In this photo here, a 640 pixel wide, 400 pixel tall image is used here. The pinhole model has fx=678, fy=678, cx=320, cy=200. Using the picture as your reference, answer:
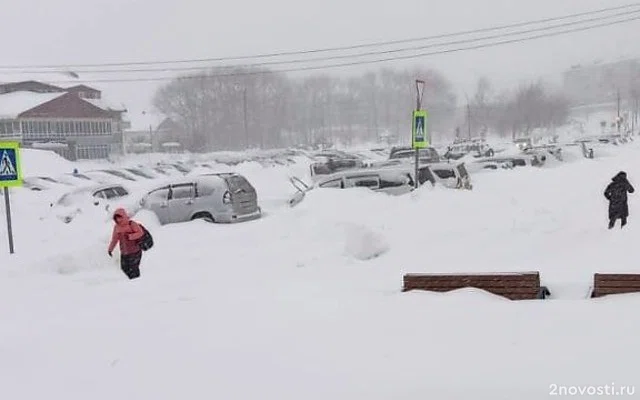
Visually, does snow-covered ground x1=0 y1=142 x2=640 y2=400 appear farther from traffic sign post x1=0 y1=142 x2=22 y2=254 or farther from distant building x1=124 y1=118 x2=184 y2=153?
distant building x1=124 y1=118 x2=184 y2=153

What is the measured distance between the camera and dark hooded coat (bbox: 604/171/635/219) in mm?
12078

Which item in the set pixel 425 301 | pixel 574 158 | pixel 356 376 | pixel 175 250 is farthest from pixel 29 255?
pixel 574 158

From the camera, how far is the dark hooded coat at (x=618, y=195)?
12.1 metres

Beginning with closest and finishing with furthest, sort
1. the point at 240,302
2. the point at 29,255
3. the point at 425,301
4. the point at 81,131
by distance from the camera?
1. the point at 425,301
2. the point at 240,302
3. the point at 29,255
4. the point at 81,131

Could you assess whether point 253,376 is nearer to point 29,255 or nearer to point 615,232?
point 615,232

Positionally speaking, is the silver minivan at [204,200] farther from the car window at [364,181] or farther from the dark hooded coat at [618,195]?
the dark hooded coat at [618,195]

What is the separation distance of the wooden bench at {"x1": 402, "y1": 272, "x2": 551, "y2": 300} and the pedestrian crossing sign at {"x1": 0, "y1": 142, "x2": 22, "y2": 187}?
9.00m

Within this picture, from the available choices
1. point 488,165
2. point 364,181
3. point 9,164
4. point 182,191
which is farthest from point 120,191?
point 488,165

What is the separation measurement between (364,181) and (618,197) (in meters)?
7.91

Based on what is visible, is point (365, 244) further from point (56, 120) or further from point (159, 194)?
point (56, 120)

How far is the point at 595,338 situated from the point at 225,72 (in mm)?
110199

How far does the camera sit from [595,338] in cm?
495

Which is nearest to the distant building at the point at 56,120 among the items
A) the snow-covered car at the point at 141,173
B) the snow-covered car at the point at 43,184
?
the snow-covered car at the point at 141,173

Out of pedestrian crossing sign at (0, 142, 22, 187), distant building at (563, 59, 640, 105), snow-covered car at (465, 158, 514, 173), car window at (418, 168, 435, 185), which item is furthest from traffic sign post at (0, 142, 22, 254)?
distant building at (563, 59, 640, 105)
